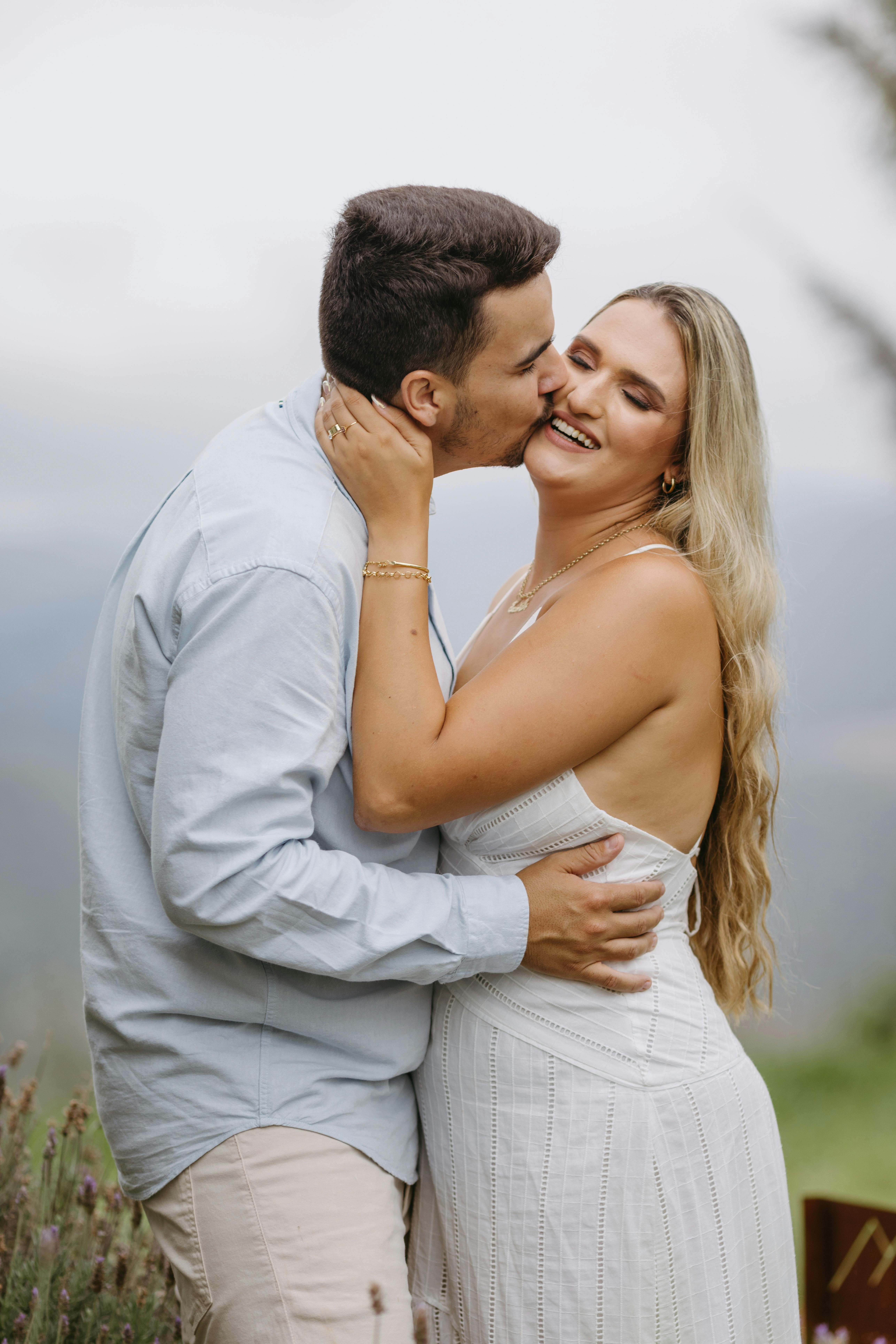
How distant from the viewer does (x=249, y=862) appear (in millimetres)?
1197

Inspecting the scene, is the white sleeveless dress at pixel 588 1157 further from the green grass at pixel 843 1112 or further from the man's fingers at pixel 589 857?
the green grass at pixel 843 1112

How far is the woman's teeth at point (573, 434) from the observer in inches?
68.5

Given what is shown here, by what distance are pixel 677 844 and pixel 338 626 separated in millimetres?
666

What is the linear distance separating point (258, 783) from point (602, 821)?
546 millimetres

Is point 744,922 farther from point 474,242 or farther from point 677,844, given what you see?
point 474,242

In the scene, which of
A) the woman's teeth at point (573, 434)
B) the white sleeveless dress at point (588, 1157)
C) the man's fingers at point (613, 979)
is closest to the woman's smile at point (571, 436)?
the woman's teeth at point (573, 434)

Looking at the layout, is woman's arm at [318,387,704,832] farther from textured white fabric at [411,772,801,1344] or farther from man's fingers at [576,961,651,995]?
man's fingers at [576,961,651,995]

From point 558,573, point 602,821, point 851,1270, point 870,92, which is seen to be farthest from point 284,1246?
point 870,92

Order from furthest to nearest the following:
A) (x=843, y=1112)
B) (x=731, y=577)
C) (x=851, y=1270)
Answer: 1. (x=843, y=1112)
2. (x=851, y=1270)
3. (x=731, y=577)

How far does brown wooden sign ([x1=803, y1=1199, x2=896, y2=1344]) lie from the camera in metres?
2.49

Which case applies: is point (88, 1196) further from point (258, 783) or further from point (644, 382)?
point (644, 382)

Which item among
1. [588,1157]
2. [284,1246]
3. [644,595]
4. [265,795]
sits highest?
[644,595]

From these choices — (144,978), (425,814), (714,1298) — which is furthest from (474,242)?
(714,1298)

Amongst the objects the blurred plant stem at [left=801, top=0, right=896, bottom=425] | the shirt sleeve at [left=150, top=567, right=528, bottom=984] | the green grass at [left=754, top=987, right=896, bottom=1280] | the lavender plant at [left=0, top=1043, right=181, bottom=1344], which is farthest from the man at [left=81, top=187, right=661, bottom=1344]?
the green grass at [left=754, top=987, right=896, bottom=1280]
